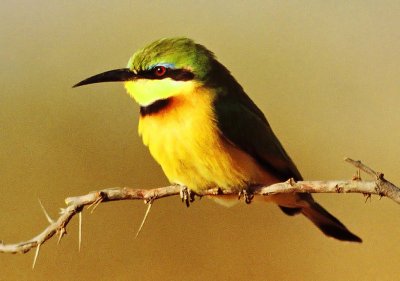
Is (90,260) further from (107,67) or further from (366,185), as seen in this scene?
(366,185)

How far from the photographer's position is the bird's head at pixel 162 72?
2.79 meters

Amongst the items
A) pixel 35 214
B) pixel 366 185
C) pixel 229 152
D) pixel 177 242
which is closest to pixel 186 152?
pixel 229 152

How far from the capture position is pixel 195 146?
271 cm

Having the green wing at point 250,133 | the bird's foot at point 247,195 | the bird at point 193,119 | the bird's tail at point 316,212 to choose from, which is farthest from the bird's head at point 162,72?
the bird's tail at point 316,212

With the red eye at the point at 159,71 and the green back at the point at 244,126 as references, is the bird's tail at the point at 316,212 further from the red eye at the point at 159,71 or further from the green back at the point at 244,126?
the red eye at the point at 159,71

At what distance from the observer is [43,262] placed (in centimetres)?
449

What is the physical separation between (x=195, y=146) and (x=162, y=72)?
297mm

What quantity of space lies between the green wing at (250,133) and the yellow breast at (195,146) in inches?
1.7

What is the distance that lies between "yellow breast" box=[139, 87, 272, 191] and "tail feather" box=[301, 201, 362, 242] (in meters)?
0.41

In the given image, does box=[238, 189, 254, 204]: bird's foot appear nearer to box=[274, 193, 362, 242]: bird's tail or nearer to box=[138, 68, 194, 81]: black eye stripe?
box=[274, 193, 362, 242]: bird's tail

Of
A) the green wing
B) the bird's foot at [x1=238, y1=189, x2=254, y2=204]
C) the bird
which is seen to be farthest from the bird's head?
the bird's foot at [x1=238, y1=189, x2=254, y2=204]

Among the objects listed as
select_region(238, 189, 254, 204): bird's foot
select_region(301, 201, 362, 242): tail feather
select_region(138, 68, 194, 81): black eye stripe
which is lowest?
select_region(301, 201, 362, 242): tail feather

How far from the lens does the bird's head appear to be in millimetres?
2791

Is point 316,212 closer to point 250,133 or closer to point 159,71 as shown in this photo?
point 250,133
